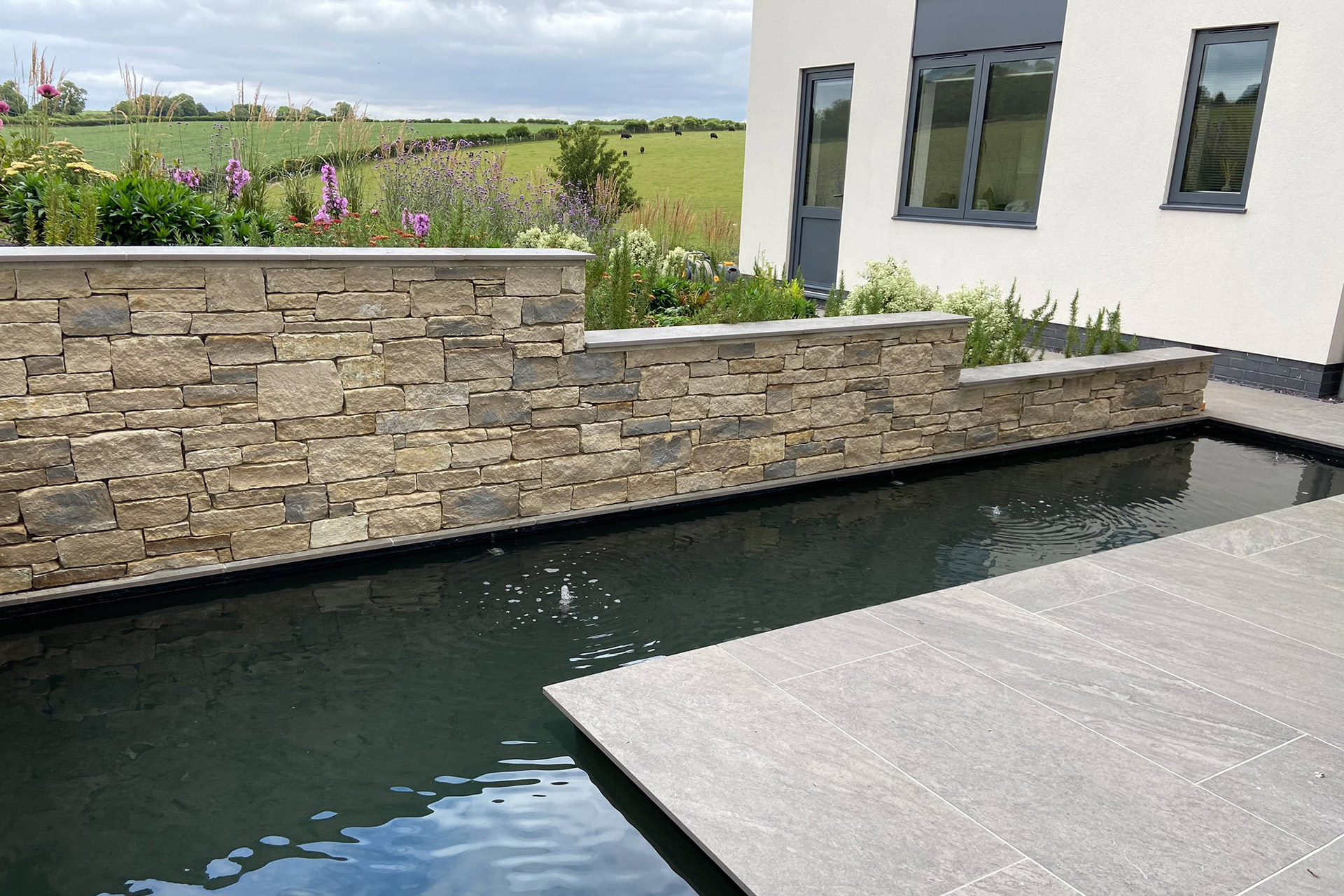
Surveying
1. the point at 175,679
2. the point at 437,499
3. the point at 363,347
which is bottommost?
the point at 175,679

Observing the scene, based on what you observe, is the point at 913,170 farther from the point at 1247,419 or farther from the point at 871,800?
the point at 871,800

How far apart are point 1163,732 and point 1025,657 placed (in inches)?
20.1

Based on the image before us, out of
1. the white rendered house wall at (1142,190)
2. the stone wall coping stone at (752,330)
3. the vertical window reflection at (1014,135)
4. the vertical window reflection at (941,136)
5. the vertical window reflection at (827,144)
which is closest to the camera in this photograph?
the stone wall coping stone at (752,330)

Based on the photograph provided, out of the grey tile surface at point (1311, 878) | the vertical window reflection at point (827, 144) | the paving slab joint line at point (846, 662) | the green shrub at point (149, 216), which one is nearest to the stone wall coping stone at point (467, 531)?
the paving slab joint line at point (846, 662)

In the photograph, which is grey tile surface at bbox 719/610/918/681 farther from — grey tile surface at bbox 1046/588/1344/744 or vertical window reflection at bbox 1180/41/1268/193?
vertical window reflection at bbox 1180/41/1268/193

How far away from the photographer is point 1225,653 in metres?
3.29

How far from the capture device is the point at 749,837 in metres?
2.22

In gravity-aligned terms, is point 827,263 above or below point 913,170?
below

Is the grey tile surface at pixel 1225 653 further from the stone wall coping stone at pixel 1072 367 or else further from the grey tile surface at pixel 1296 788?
the stone wall coping stone at pixel 1072 367

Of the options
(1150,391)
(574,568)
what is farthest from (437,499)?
(1150,391)

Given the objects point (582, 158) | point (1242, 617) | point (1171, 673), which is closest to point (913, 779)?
point (1171, 673)

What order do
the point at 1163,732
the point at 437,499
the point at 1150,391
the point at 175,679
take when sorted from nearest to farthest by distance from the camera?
the point at 1163,732, the point at 175,679, the point at 437,499, the point at 1150,391

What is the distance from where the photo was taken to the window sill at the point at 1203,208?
24.2 feet

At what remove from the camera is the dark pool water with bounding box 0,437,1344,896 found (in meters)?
2.27
